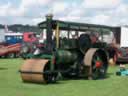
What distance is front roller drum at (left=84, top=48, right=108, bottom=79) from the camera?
1439 centimetres

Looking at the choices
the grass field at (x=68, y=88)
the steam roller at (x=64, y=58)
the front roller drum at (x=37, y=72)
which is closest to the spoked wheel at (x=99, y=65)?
the steam roller at (x=64, y=58)

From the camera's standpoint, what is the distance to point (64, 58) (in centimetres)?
1377

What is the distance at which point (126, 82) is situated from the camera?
1338 cm

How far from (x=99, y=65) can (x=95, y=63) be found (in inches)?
8.4

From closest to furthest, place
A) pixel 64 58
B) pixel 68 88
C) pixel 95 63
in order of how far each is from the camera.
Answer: pixel 68 88, pixel 64 58, pixel 95 63

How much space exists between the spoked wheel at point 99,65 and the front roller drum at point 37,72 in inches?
85.2

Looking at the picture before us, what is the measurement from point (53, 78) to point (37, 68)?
2.46 ft

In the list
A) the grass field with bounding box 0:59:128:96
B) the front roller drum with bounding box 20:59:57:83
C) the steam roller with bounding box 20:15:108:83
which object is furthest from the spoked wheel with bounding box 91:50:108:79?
the front roller drum with bounding box 20:59:57:83

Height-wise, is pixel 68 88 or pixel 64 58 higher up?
pixel 64 58

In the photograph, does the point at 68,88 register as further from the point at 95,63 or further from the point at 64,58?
the point at 95,63

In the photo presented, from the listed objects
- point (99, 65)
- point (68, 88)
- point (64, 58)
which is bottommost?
point (68, 88)

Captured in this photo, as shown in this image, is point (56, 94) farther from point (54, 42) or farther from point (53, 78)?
point (54, 42)

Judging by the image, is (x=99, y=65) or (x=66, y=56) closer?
(x=66, y=56)

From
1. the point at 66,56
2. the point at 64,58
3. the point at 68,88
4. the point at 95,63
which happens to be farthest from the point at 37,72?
the point at 95,63
